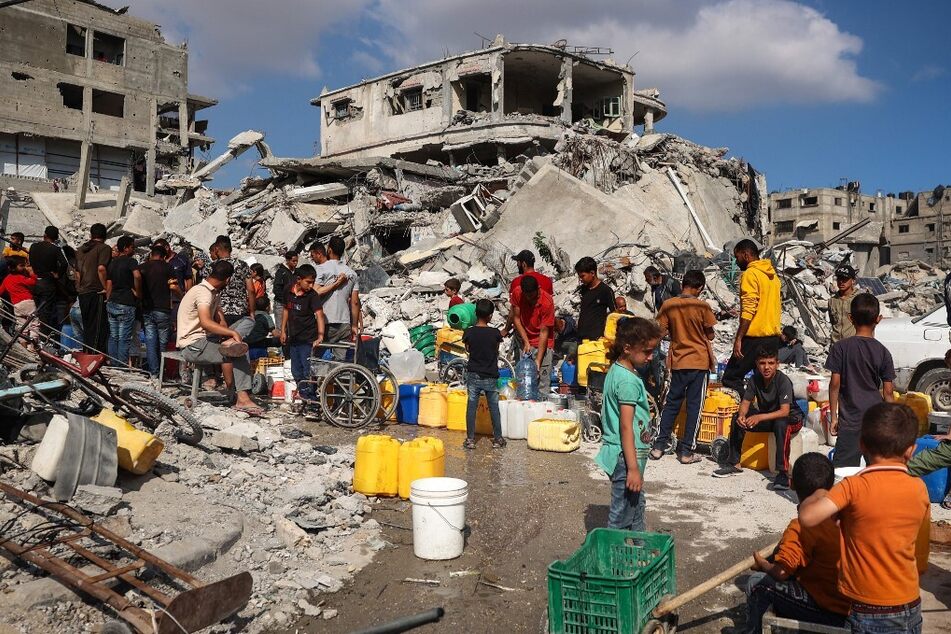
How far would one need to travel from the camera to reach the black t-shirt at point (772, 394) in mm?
6406

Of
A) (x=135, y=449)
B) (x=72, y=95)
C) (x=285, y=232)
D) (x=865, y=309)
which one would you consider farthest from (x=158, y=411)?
(x=72, y=95)

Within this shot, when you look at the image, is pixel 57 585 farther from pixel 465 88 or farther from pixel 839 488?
pixel 465 88

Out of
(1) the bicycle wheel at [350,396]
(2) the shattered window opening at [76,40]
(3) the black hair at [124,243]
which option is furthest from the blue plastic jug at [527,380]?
(2) the shattered window opening at [76,40]

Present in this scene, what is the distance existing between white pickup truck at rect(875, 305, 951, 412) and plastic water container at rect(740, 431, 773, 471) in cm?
382

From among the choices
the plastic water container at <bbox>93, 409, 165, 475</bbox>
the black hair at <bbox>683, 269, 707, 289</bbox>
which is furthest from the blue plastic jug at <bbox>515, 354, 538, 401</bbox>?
the plastic water container at <bbox>93, 409, 165, 475</bbox>

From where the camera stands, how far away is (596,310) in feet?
29.6

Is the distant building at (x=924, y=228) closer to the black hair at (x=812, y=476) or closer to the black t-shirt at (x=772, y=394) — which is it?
the black t-shirt at (x=772, y=394)

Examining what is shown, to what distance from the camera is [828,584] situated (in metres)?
3.18

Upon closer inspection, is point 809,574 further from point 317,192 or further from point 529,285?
point 317,192

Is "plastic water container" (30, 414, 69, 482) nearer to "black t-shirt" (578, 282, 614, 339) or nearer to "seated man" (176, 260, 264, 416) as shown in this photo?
"seated man" (176, 260, 264, 416)

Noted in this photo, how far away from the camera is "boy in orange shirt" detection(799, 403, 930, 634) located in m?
2.71

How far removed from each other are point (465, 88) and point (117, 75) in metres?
23.6

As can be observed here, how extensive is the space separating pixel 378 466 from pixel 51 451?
235 centimetres

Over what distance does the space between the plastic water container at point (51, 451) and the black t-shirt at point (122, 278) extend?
16.2 feet
